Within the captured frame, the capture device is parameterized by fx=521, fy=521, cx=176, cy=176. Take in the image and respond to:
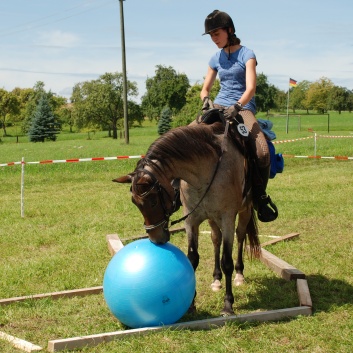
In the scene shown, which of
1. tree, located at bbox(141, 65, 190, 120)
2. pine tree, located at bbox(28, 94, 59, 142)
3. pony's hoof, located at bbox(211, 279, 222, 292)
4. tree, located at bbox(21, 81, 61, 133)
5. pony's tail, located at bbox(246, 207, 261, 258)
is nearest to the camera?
pony's hoof, located at bbox(211, 279, 222, 292)

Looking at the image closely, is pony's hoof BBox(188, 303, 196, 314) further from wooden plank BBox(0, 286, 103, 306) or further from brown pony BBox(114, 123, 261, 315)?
wooden plank BBox(0, 286, 103, 306)

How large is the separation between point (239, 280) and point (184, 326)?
69.3 inches

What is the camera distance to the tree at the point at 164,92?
286 ft

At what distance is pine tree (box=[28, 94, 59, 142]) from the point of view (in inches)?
2457

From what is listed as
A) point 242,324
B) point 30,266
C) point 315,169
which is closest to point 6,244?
point 30,266

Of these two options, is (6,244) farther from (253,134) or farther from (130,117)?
(130,117)

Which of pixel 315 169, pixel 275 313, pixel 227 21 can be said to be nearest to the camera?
pixel 275 313

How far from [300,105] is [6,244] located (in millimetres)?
117212

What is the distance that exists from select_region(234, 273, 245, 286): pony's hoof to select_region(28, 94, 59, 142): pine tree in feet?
192

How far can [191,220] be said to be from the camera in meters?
5.25

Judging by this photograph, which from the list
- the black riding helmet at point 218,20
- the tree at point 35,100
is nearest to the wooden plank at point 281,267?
the black riding helmet at point 218,20

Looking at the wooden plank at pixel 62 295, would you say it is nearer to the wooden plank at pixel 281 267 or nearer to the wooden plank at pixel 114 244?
the wooden plank at pixel 114 244

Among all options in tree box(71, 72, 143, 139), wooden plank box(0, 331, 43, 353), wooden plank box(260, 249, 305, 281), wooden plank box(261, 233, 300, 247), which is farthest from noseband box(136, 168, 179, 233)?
tree box(71, 72, 143, 139)

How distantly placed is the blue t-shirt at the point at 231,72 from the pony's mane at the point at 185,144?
3.02 feet
